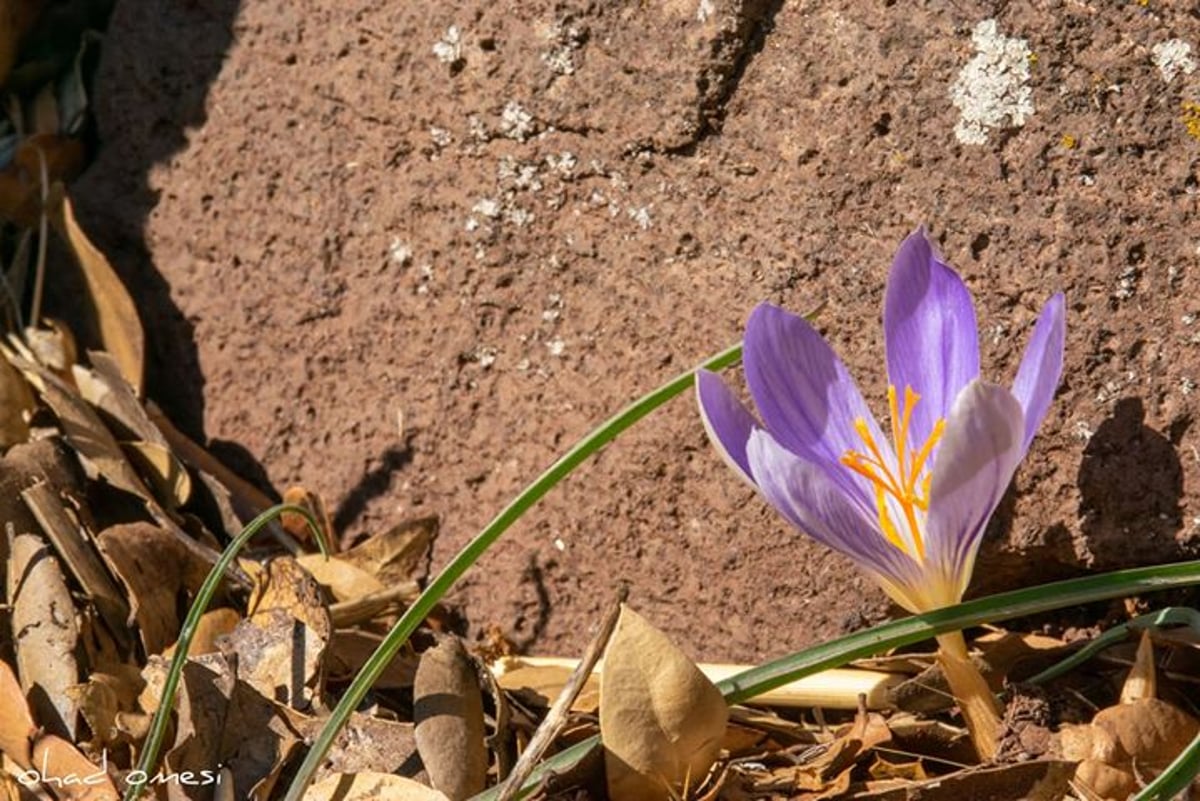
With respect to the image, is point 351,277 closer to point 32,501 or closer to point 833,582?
point 32,501

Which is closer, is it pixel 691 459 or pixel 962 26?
pixel 962 26

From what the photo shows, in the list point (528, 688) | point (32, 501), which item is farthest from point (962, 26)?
point (32, 501)

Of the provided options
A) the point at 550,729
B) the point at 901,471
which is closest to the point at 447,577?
the point at 550,729

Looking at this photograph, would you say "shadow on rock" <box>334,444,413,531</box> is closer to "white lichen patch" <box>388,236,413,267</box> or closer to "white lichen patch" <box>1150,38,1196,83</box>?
"white lichen patch" <box>388,236,413,267</box>

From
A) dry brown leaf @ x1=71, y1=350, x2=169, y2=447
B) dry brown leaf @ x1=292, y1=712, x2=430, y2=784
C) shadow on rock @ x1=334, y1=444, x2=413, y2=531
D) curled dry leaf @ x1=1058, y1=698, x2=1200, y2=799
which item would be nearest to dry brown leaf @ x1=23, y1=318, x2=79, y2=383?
dry brown leaf @ x1=71, y1=350, x2=169, y2=447

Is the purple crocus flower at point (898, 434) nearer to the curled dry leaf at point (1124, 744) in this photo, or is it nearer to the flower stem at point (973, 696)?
the flower stem at point (973, 696)

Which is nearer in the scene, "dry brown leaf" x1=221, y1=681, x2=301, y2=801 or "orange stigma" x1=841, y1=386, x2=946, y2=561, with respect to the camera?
"orange stigma" x1=841, y1=386, x2=946, y2=561

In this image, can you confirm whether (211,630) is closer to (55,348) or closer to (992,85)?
(55,348)
